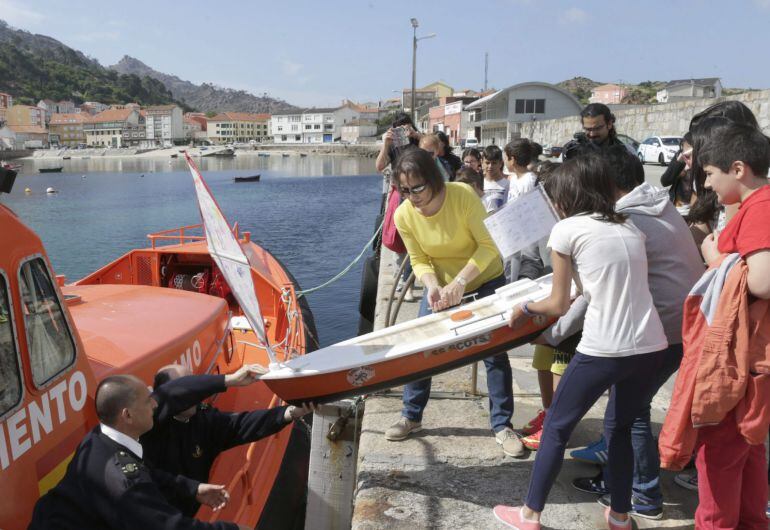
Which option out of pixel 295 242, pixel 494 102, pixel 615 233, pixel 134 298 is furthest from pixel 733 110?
pixel 494 102

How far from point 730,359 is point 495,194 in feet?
14.9

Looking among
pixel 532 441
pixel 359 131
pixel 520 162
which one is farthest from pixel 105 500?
pixel 359 131

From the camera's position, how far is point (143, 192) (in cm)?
4678

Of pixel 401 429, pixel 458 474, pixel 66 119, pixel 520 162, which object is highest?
pixel 66 119

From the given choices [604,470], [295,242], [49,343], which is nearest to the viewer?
[49,343]

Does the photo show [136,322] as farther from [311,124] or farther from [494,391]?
[311,124]

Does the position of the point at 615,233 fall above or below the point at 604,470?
above

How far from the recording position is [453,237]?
3512 mm

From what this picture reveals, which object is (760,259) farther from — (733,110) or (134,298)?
(134,298)

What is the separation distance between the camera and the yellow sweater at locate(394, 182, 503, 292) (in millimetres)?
3498

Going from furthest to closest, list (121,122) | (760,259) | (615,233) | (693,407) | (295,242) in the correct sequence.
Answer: (121,122)
(295,242)
(615,233)
(693,407)
(760,259)

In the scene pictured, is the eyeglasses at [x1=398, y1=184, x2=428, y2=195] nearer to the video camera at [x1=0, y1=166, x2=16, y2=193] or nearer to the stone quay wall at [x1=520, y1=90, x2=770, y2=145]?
the video camera at [x1=0, y1=166, x2=16, y2=193]

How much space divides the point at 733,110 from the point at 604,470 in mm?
2260

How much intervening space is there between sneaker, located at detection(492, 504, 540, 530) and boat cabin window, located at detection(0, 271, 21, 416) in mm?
2215
